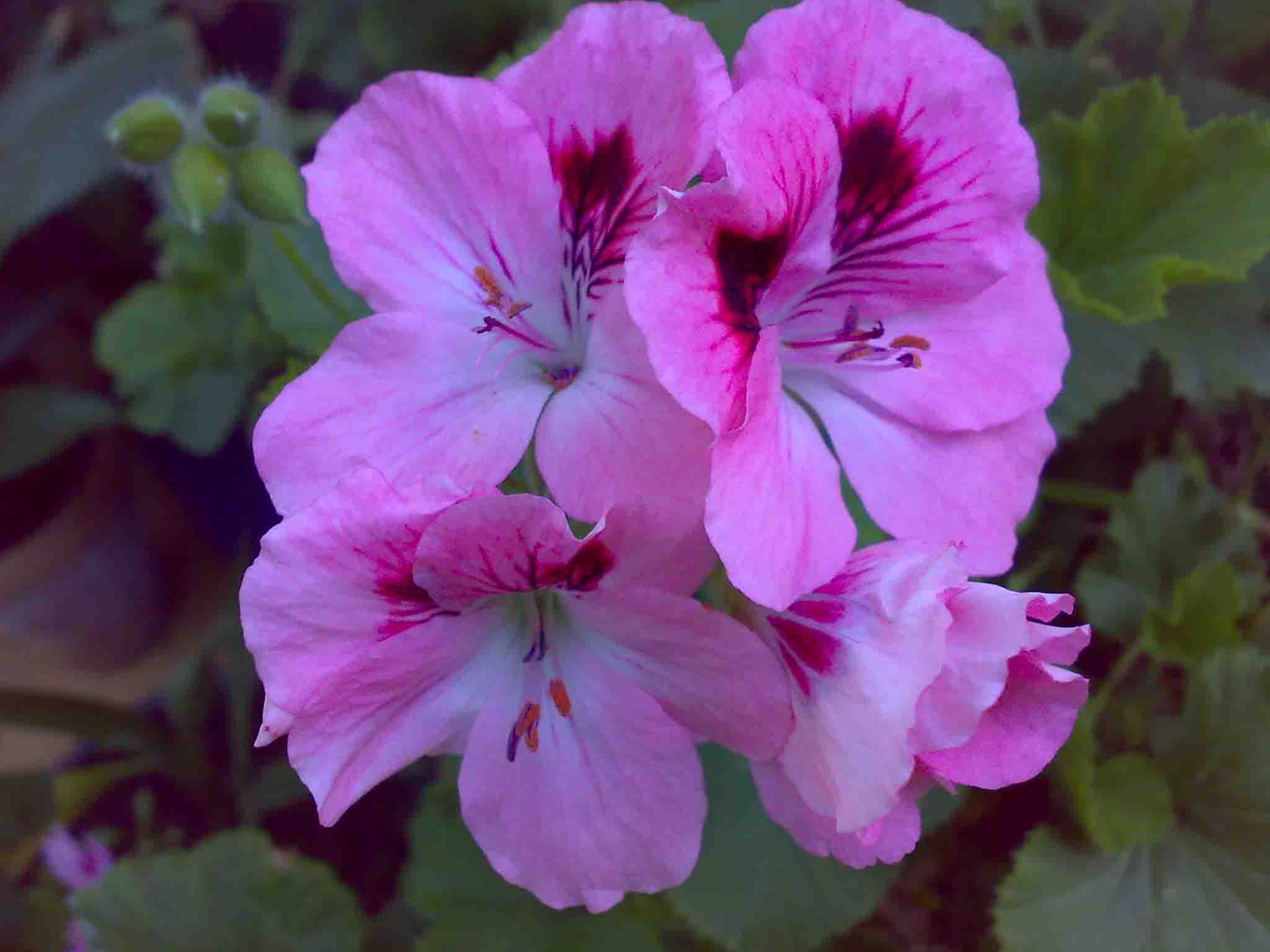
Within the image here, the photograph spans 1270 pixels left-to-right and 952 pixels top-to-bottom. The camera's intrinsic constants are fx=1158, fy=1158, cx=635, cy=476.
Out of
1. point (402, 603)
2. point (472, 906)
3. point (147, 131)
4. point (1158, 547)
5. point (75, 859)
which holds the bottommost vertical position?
point (75, 859)

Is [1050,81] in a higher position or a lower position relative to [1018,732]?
higher

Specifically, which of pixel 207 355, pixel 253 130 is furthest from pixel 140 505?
pixel 253 130

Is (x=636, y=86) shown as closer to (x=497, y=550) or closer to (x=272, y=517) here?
(x=497, y=550)

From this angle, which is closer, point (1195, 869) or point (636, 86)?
point (636, 86)

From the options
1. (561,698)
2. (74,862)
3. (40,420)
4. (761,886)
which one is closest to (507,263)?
(561,698)

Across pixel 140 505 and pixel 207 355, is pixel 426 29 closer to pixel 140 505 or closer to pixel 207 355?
pixel 207 355

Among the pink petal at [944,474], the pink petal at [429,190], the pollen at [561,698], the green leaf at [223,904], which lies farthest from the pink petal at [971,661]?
the green leaf at [223,904]

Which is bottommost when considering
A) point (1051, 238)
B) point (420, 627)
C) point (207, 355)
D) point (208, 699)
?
point (208, 699)
